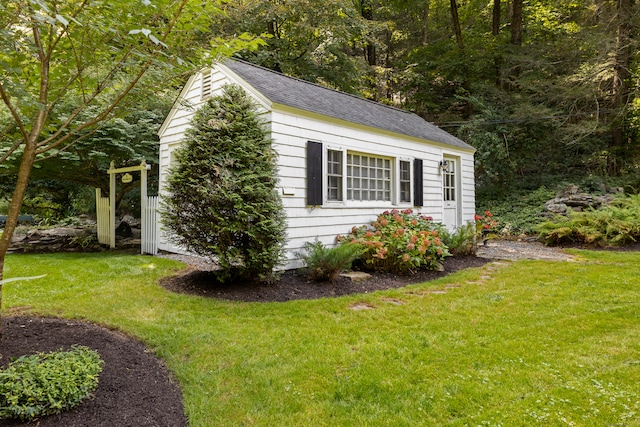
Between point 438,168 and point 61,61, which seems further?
point 438,168

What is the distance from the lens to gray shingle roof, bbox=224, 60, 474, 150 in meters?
6.21

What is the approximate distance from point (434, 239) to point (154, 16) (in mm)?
5492

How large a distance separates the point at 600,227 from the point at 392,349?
8804 mm

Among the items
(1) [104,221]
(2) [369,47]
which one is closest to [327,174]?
(1) [104,221]

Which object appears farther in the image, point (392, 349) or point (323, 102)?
point (323, 102)

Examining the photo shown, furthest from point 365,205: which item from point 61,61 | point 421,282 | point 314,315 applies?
point 61,61

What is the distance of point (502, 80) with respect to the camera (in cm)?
1514

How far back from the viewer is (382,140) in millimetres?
7746

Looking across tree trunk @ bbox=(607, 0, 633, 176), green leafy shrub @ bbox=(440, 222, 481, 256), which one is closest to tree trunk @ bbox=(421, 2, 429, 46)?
tree trunk @ bbox=(607, 0, 633, 176)

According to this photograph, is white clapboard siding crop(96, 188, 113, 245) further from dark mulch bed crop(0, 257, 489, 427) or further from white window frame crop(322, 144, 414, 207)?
dark mulch bed crop(0, 257, 489, 427)

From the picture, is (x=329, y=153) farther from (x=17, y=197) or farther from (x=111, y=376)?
(x=111, y=376)

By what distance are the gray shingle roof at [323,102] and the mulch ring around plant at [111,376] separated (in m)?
4.02

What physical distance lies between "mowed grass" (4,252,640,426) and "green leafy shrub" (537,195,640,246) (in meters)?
4.19

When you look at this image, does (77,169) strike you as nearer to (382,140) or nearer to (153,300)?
(153,300)
